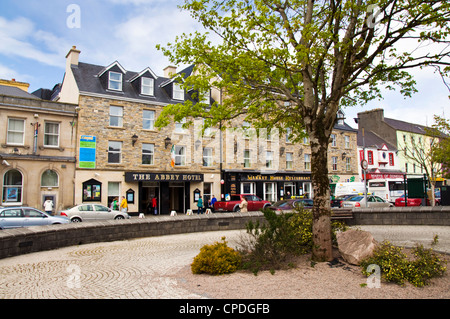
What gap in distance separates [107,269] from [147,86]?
25374mm

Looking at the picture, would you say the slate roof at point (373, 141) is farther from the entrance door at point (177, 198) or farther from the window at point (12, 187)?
the window at point (12, 187)

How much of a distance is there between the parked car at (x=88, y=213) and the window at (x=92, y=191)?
5.56m

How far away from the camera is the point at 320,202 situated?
26.8 feet

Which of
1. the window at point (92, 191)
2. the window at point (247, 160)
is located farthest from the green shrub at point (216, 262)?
the window at point (247, 160)

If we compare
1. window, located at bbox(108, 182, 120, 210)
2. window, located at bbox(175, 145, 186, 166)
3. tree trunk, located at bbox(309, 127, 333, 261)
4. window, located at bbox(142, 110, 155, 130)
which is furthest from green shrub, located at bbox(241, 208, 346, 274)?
window, located at bbox(175, 145, 186, 166)

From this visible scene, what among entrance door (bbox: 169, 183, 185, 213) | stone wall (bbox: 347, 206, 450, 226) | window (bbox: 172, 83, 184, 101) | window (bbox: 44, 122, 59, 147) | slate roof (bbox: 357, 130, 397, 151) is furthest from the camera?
slate roof (bbox: 357, 130, 397, 151)

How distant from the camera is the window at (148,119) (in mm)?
30720

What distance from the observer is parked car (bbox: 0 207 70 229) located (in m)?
15.4

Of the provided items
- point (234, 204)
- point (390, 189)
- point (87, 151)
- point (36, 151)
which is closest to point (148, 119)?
point (87, 151)

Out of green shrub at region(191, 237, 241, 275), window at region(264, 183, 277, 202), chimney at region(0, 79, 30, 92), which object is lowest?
green shrub at region(191, 237, 241, 275)

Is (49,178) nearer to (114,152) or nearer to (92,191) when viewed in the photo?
(92,191)

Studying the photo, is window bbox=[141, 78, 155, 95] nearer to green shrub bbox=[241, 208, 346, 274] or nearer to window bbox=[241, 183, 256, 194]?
window bbox=[241, 183, 256, 194]

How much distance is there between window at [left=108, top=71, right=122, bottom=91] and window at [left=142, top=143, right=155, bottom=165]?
5290 mm
